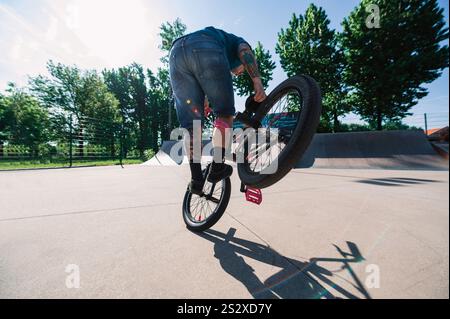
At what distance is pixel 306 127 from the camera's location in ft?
3.95

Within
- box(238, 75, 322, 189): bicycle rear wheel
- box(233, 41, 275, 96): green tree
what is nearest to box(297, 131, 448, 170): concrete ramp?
box(238, 75, 322, 189): bicycle rear wheel

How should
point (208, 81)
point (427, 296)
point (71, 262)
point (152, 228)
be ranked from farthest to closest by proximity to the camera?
point (152, 228) → point (208, 81) → point (71, 262) → point (427, 296)

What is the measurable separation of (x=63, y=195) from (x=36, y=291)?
2321mm

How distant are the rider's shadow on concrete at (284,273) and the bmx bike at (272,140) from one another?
1.31 feet

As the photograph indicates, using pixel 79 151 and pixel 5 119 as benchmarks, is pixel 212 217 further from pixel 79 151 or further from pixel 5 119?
pixel 5 119

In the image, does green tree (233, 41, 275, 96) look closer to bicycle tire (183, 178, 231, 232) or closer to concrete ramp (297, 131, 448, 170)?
concrete ramp (297, 131, 448, 170)

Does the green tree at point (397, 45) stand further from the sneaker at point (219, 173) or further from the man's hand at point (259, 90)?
the sneaker at point (219, 173)

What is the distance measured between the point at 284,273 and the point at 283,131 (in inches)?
50.2

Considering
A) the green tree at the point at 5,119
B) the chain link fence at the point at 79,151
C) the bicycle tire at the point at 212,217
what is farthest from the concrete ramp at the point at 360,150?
the green tree at the point at 5,119

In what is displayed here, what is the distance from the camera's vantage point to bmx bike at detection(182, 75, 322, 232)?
123 cm

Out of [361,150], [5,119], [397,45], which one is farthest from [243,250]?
[5,119]

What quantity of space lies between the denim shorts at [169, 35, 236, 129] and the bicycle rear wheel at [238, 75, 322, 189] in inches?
17.7

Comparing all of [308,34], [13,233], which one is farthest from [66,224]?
[308,34]

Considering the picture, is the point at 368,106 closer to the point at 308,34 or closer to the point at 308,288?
the point at 308,288
